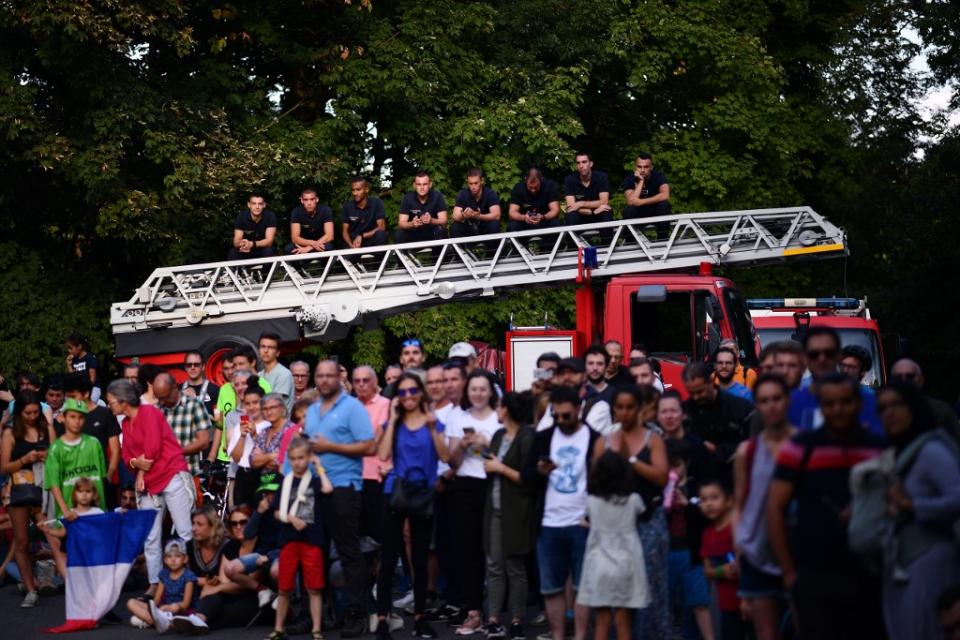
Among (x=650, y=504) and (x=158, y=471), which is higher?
(x=158, y=471)

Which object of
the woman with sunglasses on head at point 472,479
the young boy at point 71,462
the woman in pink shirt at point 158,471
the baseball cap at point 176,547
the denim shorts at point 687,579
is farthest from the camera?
the young boy at point 71,462

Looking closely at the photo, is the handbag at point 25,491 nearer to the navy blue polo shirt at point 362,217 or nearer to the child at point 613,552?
the navy blue polo shirt at point 362,217

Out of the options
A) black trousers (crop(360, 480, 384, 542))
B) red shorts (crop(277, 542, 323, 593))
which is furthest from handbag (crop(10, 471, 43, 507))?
Answer: black trousers (crop(360, 480, 384, 542))

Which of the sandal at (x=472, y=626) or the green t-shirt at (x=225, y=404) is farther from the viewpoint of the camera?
the green t-shirt at (x=225, y=404)

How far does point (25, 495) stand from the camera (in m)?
14.3

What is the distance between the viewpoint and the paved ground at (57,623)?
39.4 feet

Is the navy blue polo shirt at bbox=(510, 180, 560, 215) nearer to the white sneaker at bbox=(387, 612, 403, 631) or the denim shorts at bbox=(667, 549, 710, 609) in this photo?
the white sneaker at bbox=(387, 612, 403, 631)

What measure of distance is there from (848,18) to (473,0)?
1072 centimetres

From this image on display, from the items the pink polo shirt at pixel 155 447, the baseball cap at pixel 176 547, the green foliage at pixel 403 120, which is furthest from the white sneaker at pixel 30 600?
the green foliage at pixel 403 120

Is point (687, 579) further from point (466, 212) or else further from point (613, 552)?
point (466, 212)

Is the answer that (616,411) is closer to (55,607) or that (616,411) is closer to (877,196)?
(55,607)

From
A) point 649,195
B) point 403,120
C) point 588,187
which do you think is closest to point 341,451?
point 588,187

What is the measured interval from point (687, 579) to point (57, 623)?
5924 mm

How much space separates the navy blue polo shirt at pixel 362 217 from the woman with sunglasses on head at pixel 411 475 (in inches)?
340
